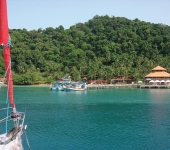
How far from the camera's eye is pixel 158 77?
8000 cm

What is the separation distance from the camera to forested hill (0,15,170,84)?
302 ft

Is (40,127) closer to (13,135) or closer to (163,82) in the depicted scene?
(13,135)

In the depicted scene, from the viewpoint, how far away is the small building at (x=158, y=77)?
7906cm

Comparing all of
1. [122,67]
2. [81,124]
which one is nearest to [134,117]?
[81,124]

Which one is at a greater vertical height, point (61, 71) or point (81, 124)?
point (61, 71)

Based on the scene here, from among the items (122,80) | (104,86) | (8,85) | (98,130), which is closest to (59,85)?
(104,86)

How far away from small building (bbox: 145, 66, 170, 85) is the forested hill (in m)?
4.41

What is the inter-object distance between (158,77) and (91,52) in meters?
34.6

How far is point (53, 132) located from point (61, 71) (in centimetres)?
7590

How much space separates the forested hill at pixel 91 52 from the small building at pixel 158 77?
4.41m

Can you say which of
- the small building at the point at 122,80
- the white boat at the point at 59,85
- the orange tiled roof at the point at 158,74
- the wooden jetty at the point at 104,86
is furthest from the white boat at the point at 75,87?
the orange tiled roof at the point at 158,74

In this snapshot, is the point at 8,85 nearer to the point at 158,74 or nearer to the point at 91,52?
the point at 158,74

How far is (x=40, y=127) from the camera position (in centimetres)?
2539

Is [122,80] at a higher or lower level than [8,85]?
higher
